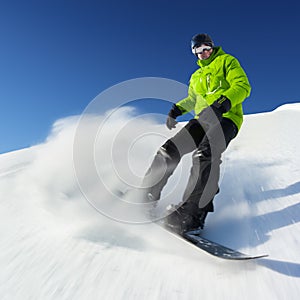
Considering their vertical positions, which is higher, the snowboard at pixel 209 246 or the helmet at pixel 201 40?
the helmet at pixel 201 40

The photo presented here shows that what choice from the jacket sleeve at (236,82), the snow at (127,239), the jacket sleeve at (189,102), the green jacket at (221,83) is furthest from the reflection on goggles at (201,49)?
the snow at (127,239)

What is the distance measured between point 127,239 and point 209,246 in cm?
76

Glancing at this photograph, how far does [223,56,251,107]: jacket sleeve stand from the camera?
3422 millimetres

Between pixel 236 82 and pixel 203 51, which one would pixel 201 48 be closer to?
pixel 203 51

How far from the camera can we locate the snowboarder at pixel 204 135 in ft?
10.8

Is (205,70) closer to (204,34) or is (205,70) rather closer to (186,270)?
(204,34)

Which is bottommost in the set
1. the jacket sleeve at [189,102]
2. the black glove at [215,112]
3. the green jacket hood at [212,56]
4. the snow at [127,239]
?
the snow at [127,239]

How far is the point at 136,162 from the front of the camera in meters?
6.02

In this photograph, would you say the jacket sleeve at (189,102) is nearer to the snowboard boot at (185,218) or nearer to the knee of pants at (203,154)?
the knee of pants at (203,154)

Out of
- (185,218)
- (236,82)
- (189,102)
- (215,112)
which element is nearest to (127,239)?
(185,218)

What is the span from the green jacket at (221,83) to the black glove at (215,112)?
0.09m

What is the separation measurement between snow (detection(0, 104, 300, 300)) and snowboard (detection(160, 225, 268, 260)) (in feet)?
0.19

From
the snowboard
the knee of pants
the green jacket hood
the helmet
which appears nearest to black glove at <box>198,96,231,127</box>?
the knee of pants

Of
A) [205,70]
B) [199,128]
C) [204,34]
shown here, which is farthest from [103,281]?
[204,34]
